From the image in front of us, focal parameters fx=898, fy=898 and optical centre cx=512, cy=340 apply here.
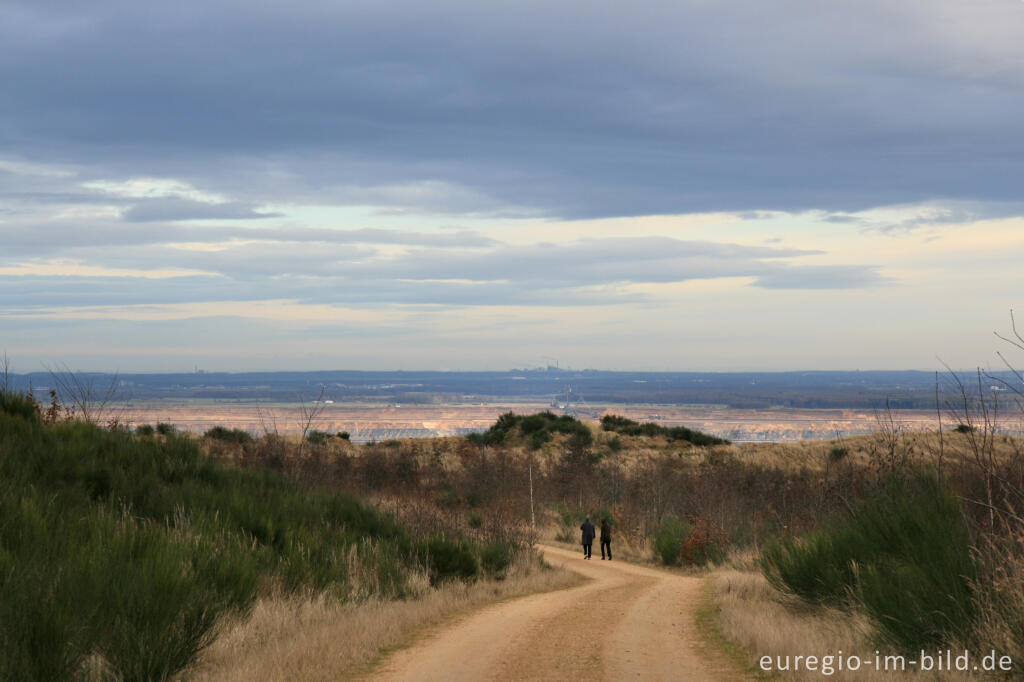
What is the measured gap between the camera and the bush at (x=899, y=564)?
364 inches

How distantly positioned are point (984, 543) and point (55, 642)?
883 centimetres

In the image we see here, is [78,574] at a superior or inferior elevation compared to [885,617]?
superior

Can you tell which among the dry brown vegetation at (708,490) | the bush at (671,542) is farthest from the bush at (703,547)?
the bush at (671,542)

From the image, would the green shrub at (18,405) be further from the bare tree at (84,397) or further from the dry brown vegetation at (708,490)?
the dry brown vegetation at (708,490)

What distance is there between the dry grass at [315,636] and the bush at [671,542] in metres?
13.6

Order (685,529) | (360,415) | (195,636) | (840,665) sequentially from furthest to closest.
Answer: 1. (360,415)
2. (685,529)
3. (840,665)
4. (195,636)

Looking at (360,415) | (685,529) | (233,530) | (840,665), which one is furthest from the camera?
(360,415)

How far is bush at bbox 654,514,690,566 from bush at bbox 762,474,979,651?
13.2m

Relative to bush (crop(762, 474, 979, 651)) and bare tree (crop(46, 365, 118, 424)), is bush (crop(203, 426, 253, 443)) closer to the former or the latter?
bare tree (crop(46, 365, 118, 424))

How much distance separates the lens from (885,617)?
9727 millimetres

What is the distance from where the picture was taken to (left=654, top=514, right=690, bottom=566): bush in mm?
28125

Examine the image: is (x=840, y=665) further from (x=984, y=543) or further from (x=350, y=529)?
(x=350, y=529)

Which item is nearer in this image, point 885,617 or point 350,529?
point 885,617

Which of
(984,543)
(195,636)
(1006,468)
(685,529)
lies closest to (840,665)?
(984,543)
